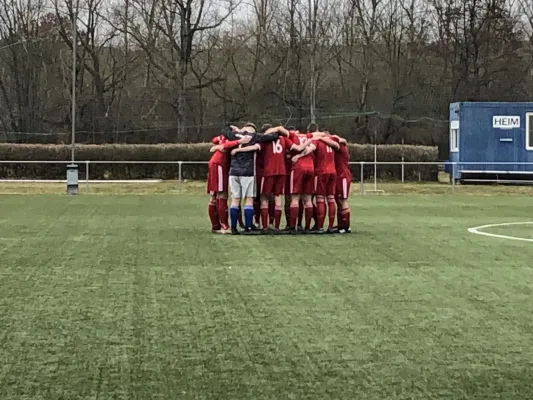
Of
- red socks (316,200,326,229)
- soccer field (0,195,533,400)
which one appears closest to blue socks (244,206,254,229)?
soccer field (0,195,533,400)

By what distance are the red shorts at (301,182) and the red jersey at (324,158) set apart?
0.51 ft

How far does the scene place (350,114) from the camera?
48531mm

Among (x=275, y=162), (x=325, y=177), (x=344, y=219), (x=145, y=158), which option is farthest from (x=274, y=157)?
(x=145, y=158)

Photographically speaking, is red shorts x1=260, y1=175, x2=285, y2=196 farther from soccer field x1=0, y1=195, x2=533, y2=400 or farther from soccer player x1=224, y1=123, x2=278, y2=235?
soccer field x1=0, y1=195, x2=533, y2=400

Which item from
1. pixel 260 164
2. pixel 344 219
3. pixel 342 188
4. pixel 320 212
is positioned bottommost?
pixel 344 219

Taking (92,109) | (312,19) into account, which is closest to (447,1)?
(312,19)

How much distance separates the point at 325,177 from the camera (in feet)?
45.0

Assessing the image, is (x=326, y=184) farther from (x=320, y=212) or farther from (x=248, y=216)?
(x=248, y=216)

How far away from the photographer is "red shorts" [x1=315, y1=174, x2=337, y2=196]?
45.1ft

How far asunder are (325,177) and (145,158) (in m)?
26.3

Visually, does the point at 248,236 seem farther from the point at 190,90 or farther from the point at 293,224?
the point at 190,90

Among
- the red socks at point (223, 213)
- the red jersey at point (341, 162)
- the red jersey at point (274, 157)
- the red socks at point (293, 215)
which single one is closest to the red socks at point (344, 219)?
the red jersey at point (341, 162)

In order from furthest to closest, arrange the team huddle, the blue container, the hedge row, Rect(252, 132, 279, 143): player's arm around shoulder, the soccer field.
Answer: the hedge row → the blue container → the team huddle → Rect(252, 132, 279, 143): player's arm around shoulder → the soccer field

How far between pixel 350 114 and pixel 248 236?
35.6 metres
